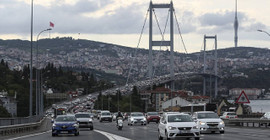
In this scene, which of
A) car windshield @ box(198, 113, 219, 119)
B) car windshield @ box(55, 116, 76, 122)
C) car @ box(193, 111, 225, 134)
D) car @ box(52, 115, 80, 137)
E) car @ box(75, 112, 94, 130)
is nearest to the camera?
car @ box(193, 111, 225, 134)

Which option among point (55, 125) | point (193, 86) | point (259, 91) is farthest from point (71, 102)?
point (55, 125)

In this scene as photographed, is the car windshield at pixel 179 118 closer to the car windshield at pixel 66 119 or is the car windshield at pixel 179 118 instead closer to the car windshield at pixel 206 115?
the car windshield at pixel 206 115

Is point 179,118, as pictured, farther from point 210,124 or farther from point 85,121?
point 85,121

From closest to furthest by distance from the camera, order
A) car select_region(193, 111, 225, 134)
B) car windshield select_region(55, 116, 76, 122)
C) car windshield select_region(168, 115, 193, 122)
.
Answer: car windshield select_region(168, 115, 193, 122) < car select_region(193, 111, 225, 134) < car windshield select_region(55, 116, 76, 122)

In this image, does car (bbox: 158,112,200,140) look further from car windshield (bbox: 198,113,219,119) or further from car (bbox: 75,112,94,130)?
car (bbox: 75,112,94,130)

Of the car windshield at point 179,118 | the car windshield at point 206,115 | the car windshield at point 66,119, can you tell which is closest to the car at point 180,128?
the car windshield at point 179,118

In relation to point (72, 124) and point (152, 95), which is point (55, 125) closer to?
point (72, 124)

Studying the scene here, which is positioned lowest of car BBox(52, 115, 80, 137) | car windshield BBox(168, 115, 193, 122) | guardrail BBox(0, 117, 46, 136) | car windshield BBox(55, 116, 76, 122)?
guardrail BBox(0, 117, 46, 136)

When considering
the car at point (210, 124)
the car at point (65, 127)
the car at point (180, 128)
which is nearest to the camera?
the car at point (180, 128)

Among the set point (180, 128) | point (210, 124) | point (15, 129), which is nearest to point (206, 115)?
point (210, 124)

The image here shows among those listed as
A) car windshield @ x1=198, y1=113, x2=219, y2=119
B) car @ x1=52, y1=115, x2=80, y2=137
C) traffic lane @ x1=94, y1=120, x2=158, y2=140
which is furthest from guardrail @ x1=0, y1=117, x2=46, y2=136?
car windshield @ x1=198, y1=113, x2=219, y2=119

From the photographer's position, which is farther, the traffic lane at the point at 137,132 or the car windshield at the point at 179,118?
the traffic lane at the point at 137,132
